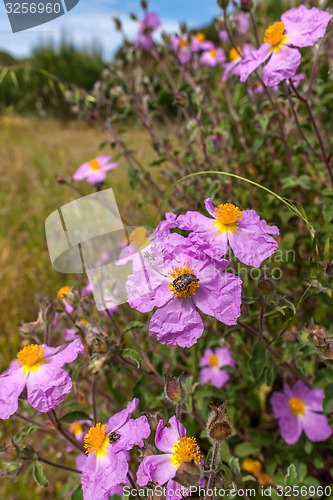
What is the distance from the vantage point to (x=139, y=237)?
1.22 m

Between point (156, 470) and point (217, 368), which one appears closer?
point (156, 470)

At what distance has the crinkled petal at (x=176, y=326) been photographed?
0.94 metres

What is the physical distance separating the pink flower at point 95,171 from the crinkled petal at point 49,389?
1.11 m

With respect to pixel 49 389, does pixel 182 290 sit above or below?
above

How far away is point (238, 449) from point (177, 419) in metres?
0.79

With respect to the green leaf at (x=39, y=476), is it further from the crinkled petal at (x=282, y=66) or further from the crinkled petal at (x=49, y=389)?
the crinkled petal at (x=282, y=66)

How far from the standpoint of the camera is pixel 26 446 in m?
1.16

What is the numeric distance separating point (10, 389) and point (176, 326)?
432mm

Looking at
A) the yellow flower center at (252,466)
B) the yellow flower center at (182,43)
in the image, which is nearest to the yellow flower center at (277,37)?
the yellow flower center at (182,43)

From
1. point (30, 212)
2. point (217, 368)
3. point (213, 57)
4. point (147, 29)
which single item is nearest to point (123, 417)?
point (217, 368)

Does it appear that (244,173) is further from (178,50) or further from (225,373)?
(225,373)

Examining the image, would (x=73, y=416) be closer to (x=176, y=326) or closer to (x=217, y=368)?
(x=176, y=326)

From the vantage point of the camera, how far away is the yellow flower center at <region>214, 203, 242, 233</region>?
3.49 ft

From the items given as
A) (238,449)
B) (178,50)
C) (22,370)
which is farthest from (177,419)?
(178,50)
